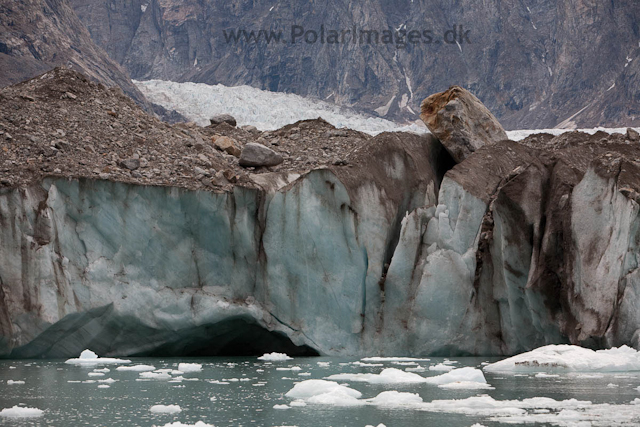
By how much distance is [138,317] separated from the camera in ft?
49.9

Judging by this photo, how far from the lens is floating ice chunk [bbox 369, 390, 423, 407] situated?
970 cm

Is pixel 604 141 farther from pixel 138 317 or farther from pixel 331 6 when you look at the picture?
pixel 331 6

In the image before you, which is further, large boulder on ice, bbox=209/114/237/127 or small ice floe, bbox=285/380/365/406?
large boulder on ice, bbox=209/114/237/127

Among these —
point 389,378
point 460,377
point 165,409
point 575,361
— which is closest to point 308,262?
point 389,378

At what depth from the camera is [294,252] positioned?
15.9 metres

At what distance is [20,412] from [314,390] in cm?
326

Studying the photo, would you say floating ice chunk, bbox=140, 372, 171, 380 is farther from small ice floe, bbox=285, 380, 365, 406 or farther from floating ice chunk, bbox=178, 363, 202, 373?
small ice floe, bbox=285, 380, 365, 406

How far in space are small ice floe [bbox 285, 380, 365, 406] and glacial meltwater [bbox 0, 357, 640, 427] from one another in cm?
1

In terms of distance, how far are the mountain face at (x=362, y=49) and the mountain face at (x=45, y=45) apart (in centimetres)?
3232

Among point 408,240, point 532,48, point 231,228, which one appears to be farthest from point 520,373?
point 532,48

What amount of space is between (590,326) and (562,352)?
123cm

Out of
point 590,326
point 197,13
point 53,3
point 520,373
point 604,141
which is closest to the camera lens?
point 520,373

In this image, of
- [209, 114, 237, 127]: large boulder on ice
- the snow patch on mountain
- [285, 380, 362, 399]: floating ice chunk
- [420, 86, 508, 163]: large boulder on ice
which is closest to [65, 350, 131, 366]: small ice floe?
[285, 380, 362, 399]: floating ice chunk

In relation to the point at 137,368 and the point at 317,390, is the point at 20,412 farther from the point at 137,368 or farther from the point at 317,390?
the point at 137,368
